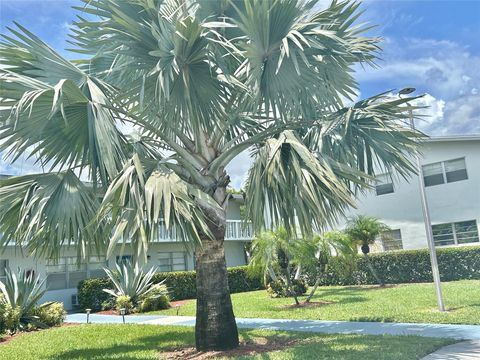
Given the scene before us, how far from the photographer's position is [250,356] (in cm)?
785

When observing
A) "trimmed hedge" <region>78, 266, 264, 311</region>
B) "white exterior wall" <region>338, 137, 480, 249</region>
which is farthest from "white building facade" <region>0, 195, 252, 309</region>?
"white exterior wall" <region>338, 137, 480, 249</region>

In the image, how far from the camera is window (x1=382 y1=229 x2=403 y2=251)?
24.1 m

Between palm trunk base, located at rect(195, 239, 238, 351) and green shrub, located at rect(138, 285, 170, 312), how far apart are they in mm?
9565

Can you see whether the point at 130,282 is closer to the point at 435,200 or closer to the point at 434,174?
the point at 435,200

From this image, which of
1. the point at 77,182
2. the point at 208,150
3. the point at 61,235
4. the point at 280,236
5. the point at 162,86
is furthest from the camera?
the point at 280,236

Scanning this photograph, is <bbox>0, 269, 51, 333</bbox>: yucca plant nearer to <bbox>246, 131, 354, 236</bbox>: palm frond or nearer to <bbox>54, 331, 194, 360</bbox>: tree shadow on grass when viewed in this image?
<bbox>54, 331, 194, 360</bbox>: tree shadow on grass

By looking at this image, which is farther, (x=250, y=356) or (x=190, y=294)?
(x=190, y=294)

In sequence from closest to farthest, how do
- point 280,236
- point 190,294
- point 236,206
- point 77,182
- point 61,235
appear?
point 61,235 → point 77,182 → point 280,236 → point 190,294 → point 236,206

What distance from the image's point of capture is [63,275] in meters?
20.9

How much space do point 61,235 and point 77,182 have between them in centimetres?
119

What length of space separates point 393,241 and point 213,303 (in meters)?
17.9

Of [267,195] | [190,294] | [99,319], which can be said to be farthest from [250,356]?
[190,294]

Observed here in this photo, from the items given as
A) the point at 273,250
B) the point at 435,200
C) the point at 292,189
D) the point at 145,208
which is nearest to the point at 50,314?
the point at 273,250

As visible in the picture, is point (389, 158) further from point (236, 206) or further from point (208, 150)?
point (236, 206)
